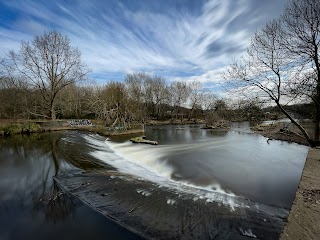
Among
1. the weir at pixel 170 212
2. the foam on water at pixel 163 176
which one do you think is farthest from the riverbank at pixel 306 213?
the foam on water at pixel 163 176

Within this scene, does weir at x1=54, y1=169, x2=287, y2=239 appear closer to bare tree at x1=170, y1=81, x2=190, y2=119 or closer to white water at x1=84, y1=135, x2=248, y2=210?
white water at x1=84, y1=135, x2=248, y2=210

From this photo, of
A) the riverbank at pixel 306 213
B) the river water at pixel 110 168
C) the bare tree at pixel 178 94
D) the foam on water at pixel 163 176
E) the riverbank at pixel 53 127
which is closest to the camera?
the riverbank at pixel 306 213

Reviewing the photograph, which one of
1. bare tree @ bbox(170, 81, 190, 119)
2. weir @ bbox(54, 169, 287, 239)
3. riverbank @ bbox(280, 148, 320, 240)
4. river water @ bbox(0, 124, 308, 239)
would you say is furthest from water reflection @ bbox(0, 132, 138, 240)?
bare tree @ bbox(170, 81, 190, 119)

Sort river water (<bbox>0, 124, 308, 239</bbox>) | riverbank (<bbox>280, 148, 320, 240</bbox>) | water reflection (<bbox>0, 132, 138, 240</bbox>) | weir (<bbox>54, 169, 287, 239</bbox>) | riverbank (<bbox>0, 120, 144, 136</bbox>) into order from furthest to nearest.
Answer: riverbank (<bbox>0, 120, 144, 136</bbox>) < river water (<bbox>0, 124, 308, 239</bbox>) < water reflection (<bbox>0, 132, 138, 240</bbox>) < weir (<bbox>54, 169, 287, 239</bbox>) < riverbank (<bbox>280, 148, 320, 240</bbox>)

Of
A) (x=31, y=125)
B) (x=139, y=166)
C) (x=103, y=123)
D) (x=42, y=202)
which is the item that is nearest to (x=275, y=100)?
(x=139, y=166)

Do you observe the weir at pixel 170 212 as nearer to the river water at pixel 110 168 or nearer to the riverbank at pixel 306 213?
the river water at pixel 110 168

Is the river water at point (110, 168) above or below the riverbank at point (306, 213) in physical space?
below

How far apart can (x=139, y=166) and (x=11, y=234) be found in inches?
255

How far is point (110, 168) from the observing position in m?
9.74

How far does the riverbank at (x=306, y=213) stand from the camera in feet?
9.50

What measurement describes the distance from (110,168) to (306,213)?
26.2ft

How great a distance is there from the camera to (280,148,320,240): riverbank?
2896mm

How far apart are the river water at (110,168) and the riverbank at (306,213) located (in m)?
1.98

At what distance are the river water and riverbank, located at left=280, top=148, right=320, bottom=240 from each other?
1.98 meters
